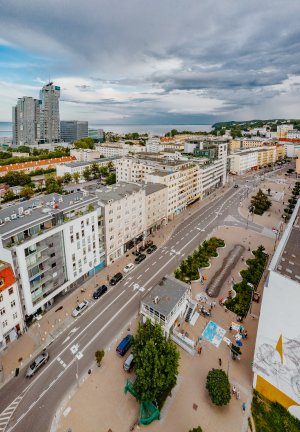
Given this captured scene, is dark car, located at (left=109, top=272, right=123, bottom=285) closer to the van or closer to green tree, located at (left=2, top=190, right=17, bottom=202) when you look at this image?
the van

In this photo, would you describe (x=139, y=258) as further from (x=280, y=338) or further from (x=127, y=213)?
(x=280, y=338)

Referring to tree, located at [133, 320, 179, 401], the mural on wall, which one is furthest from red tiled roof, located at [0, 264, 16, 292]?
the mural on wall

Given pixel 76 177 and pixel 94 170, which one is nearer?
pixel 76 177

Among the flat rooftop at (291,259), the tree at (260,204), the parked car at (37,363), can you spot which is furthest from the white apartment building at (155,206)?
the parked car at (37,363)

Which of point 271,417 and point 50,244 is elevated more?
point 50,244

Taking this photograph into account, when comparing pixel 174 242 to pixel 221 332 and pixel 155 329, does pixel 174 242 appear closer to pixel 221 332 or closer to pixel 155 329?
pixel 221 332

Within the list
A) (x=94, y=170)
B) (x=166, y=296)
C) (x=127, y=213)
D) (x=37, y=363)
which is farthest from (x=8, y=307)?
(x=94, y=170)
